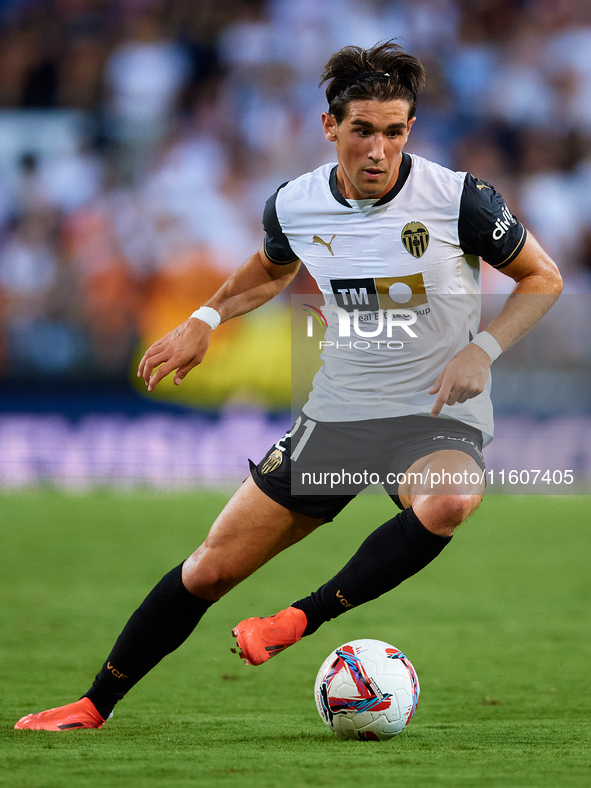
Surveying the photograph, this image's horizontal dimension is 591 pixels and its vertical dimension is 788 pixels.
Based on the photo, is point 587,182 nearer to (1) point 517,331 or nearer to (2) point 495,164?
(2) point 495,164

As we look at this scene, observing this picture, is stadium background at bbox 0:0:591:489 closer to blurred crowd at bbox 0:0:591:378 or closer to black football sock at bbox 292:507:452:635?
blurred crowd at bbox 0:0:591:378

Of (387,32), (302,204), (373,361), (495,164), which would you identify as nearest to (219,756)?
(373,361)

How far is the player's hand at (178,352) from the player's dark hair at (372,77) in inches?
35.7

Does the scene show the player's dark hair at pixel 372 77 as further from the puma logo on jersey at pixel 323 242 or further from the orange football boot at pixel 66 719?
the orange football boot at pixel 66 719

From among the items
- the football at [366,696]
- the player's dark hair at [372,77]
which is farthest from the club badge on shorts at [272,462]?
the player's dark hair at [372,77]

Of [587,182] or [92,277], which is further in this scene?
[587,182]

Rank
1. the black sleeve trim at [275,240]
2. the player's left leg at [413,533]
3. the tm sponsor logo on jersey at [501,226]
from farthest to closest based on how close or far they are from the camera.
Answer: the black sleeve trim at [275,240], the tm sponsor logo on jersey at [501,226], the player's left leg at [413,533]

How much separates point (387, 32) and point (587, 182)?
10.9 feet

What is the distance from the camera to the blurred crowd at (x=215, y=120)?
1205 cm

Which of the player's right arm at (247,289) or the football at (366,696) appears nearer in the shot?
the football at (366,696)

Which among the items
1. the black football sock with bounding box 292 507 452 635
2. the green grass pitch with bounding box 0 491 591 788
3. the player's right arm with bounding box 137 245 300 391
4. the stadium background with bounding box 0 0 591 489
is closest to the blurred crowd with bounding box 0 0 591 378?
the stadium background with bounding box 0 0 591 489

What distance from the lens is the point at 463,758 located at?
3.02 meters

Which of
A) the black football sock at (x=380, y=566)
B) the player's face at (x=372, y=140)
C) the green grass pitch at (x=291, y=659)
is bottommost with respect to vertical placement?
the green grass pitch at (x=291, y=659)

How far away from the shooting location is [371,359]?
12.2 feet
